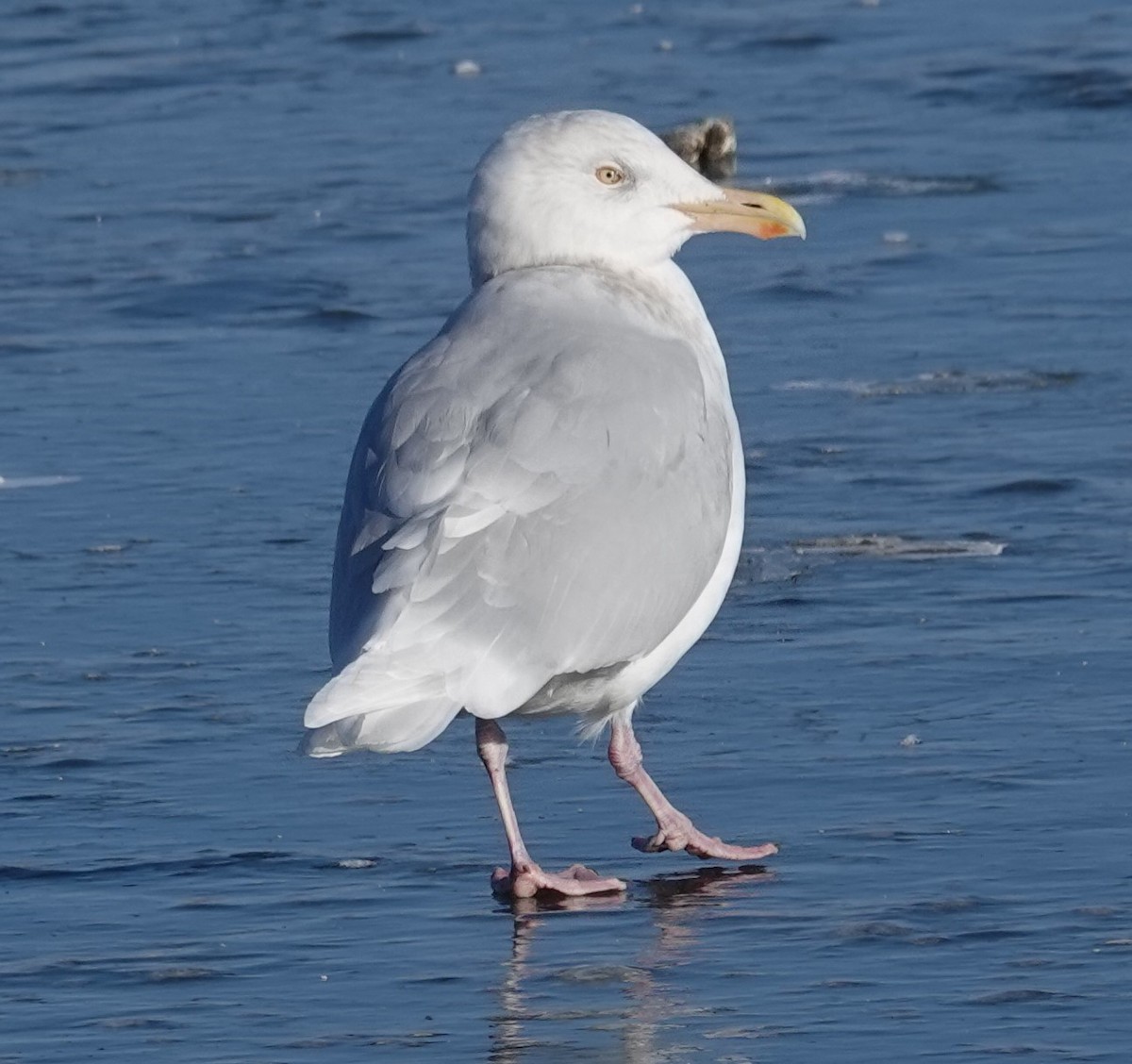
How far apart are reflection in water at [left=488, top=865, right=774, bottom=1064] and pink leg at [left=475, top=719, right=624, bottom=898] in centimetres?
2

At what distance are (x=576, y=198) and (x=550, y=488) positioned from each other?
2.91 feet

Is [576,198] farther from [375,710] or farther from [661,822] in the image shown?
[375,710]

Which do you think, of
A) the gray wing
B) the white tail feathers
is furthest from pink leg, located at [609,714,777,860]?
the white tail feathers

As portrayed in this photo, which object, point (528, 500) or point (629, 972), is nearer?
point (629, 972)

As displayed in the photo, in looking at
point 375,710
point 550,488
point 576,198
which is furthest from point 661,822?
point 576,198

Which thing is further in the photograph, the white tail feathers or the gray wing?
the gray wing

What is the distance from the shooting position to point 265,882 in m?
5.52

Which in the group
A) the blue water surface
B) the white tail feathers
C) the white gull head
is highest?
the white gull head

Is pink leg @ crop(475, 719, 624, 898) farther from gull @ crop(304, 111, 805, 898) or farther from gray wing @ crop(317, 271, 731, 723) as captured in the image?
gray wing @ crop(317, 271, 731, 723)

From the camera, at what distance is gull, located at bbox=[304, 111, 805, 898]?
5.14 metres

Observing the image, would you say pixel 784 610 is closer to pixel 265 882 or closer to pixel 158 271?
pixel 265 882

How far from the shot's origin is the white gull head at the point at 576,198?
6023 mm

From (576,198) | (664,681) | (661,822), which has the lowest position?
(664,681)

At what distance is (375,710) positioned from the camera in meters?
4.96
